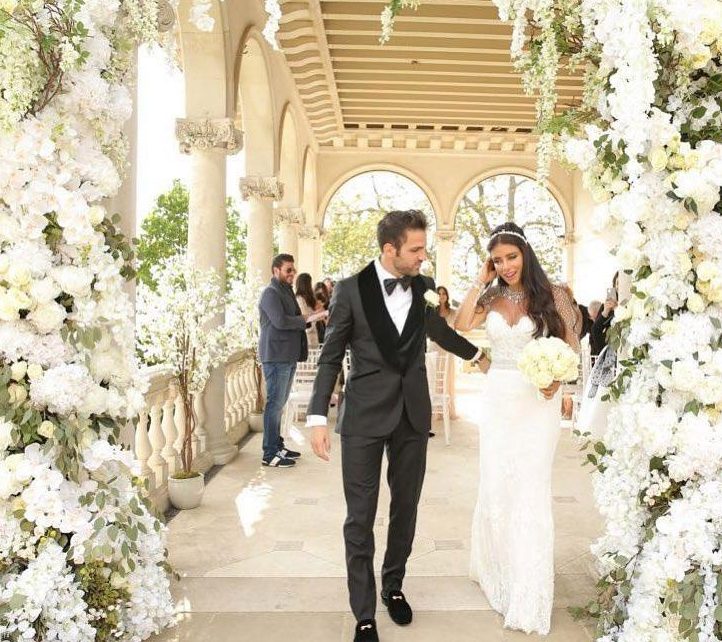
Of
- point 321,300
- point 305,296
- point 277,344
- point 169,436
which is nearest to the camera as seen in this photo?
point 169,436

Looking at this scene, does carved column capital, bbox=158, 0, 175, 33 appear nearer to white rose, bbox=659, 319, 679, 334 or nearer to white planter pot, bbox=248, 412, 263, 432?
white rose, bbox=659, 319, 679, 334

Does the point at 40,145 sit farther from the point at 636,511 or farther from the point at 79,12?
the point at 636,511

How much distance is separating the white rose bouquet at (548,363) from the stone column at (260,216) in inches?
251

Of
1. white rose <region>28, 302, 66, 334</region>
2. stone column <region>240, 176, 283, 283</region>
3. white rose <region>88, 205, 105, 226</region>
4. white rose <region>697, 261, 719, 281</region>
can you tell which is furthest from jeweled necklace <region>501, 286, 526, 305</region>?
stone column <region>240, 176, 283, 283</region>

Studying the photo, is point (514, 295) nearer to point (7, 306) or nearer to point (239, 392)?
point (7, 306)

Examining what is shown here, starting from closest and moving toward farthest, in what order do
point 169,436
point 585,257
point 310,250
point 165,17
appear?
1. point 165,17
2. point 169,436
3. point 585,257
4. point 310,250

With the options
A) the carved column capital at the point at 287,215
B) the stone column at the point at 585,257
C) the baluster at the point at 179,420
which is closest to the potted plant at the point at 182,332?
the baluster at the point at 179,420

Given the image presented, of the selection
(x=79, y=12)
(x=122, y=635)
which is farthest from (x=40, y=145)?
(x=122, y=635)

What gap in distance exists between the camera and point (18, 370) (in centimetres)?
257

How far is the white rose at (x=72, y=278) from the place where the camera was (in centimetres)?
261

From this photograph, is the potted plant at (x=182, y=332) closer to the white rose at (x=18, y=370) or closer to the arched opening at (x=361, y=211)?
the white rose at (x=18, y=370)

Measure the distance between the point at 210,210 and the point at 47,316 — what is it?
381 cm

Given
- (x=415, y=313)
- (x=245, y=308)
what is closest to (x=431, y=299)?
(x=415, y=313)

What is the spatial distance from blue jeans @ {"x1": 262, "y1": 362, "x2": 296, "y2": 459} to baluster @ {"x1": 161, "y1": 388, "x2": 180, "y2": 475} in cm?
105
